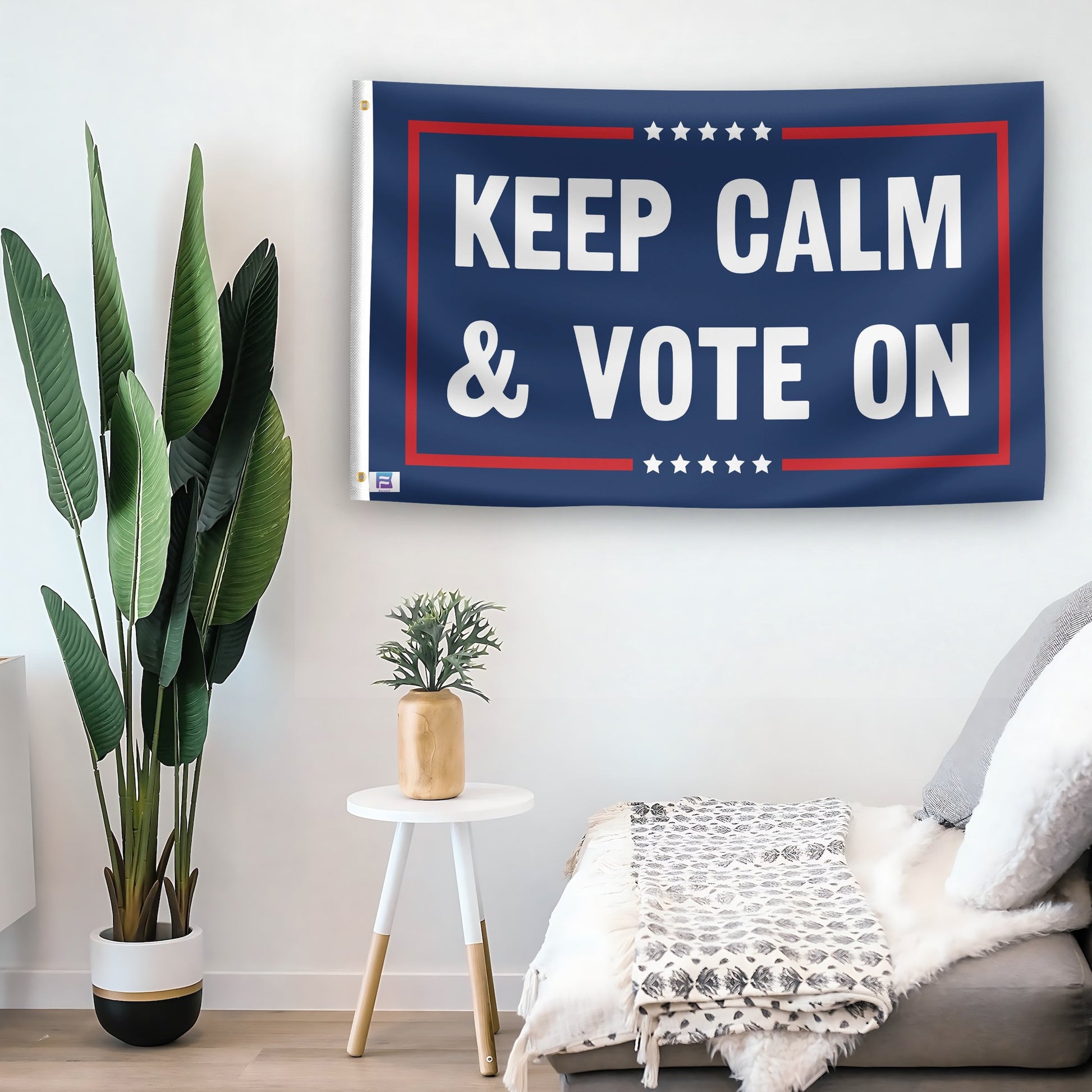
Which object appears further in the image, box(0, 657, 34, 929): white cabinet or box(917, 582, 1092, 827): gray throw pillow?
box(0, 657, 34, 929): white cabinet

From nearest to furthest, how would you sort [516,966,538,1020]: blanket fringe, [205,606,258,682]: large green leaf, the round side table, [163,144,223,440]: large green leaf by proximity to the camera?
[516,966,538,1020]: blanket fringe → the round side table → [163,144,223,440]: large green leaf → [205,606,258,682]: large green leaf

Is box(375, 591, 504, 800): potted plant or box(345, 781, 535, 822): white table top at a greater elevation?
box(375, 591, 504, 800): potted plant

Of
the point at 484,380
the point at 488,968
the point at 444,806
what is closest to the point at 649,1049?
the point at 444,806

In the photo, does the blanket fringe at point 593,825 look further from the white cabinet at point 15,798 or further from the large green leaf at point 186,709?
the white cabinet at point 15,798

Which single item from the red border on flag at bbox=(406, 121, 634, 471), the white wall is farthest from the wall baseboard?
the red border on flag at bbox=(406, 121, 634, 471)

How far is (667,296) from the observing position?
226 centimetres

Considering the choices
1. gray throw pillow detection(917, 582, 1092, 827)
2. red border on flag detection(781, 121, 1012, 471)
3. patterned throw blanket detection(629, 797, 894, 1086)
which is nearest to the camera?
patterned throw blanket detection(629, 797, 894, 1086)

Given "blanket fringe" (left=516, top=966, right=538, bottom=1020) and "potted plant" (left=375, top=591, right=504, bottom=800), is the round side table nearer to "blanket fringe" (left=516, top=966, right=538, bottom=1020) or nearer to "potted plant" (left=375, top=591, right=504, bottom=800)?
"potted plant" (left=375, top=591, right=504, bottom=800)

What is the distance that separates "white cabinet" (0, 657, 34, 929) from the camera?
2.14 metres

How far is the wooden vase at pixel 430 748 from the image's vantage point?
1901 millimetres

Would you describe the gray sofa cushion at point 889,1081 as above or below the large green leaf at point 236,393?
below

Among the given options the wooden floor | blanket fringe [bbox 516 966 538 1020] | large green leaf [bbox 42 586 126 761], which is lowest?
the wooden floor

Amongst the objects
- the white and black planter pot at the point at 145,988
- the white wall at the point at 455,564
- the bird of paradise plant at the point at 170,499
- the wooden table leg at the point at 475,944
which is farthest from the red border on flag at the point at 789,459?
the white and black planter pot at the point at 145,988

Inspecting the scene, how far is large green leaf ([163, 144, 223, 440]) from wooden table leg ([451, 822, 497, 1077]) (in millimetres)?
912
